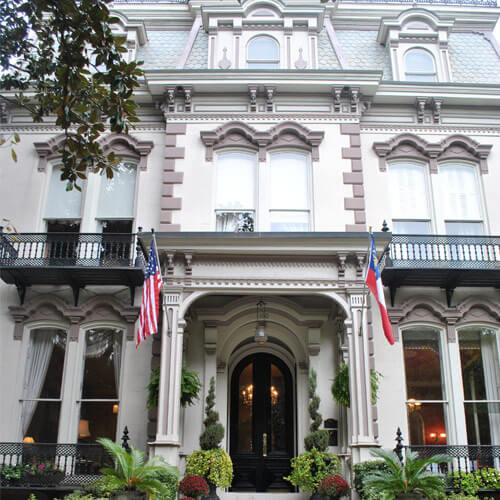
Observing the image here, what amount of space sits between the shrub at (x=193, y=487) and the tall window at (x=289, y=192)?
227 inches

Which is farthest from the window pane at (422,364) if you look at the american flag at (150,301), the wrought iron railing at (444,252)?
the american flag at (150,301)

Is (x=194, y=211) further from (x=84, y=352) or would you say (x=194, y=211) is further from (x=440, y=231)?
(x=440, y=231)

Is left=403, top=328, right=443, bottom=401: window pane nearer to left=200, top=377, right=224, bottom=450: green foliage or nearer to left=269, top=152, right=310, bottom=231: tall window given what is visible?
left=269, top=152, right=310, bottom=231: tall window

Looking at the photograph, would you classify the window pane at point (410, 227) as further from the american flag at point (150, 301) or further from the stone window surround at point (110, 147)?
the stone window surround at point (110, 147)

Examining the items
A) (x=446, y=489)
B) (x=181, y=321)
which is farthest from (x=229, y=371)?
(x=446, y=489)

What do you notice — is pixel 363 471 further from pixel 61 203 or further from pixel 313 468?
pixel 61 203

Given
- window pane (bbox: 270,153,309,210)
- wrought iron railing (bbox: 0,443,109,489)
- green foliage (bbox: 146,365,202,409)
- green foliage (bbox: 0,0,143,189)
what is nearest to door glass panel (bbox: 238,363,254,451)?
green foliage (bbox: 146,365,202,409)

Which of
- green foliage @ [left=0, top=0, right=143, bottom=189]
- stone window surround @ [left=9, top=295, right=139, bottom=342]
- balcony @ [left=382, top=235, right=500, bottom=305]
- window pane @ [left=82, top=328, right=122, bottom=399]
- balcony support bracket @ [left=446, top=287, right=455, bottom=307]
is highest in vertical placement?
green foliage @ [left=0, top=0, right=143, bottom=189]

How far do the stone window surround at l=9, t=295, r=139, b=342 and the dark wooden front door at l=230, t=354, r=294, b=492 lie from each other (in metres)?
3.19

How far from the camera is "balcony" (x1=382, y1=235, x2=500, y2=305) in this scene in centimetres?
1320

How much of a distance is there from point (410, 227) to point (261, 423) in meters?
5.90

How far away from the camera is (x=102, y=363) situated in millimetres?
13602

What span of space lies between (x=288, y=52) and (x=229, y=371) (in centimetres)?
829

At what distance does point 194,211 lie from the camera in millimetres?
13898
